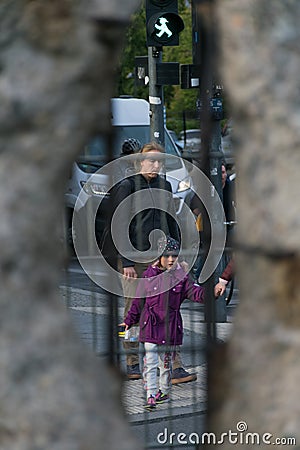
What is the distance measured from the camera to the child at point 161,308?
5035mm

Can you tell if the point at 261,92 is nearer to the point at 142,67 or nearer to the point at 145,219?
the point at 145,219

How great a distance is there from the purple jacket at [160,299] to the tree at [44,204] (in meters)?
3.91

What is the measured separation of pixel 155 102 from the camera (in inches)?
404

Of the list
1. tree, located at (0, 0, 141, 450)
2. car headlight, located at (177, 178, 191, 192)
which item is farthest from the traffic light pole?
tree, located at (0, 0, 141, 450)

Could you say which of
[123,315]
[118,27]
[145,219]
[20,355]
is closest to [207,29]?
[118,27]

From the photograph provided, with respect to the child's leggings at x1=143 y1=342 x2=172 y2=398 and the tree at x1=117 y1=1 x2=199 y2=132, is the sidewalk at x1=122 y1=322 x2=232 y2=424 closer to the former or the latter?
the child's leggings at x1=143 y1=342 x2=172 y2=398

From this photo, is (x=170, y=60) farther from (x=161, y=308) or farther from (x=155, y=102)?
(x=161, y=308)

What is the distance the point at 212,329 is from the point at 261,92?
758 mm

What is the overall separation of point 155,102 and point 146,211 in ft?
17.4

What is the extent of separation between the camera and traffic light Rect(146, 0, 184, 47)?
9438 millimetres

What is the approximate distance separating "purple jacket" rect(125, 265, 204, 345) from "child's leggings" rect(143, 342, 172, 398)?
0.08m

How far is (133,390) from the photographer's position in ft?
18.7

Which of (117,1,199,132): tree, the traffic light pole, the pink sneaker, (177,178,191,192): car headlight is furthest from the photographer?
(117,1,199,132): tree

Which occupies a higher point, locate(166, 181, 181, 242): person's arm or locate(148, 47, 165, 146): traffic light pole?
locate(148, 47, 165, 146): traffic light pole
